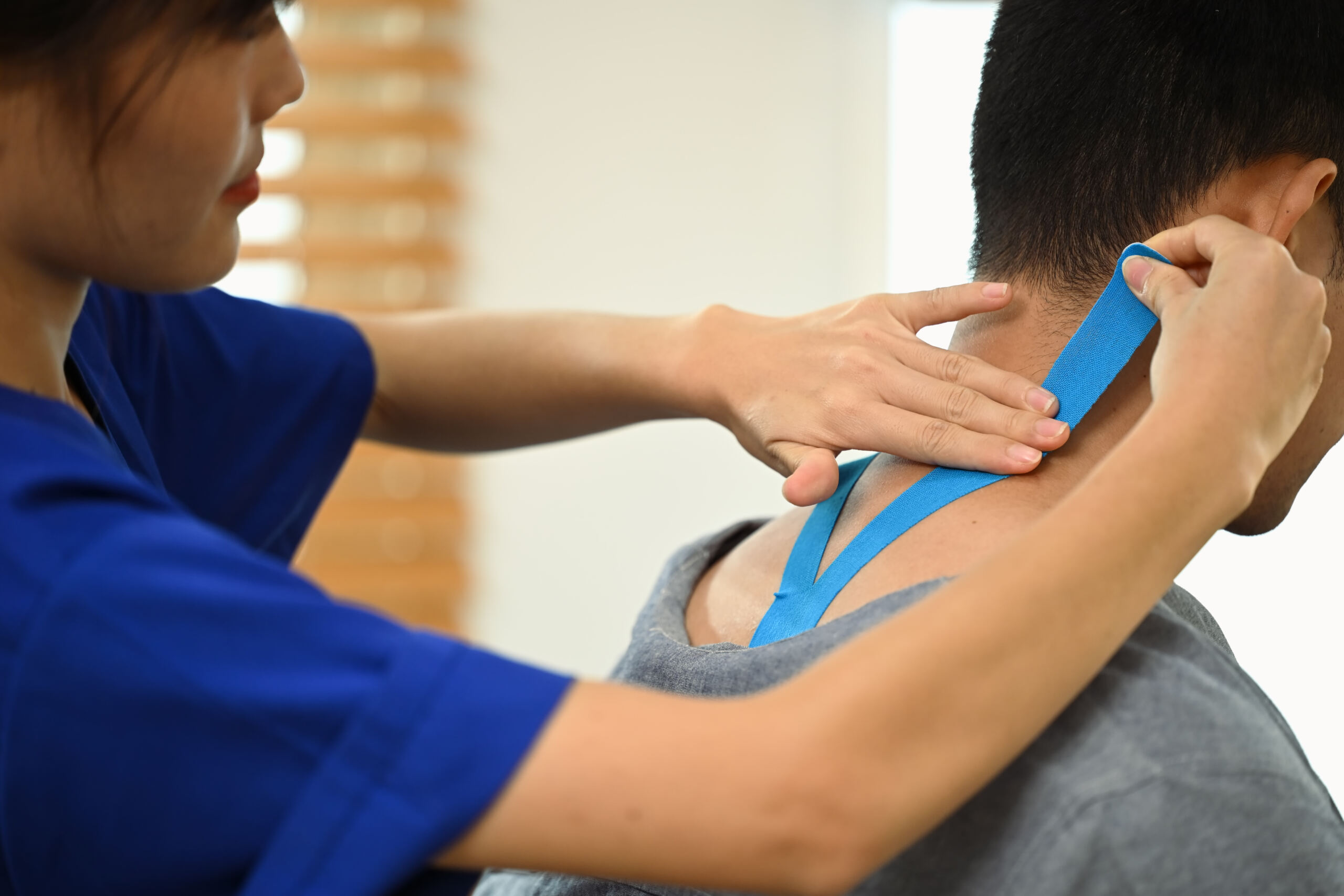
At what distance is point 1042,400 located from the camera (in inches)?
31.7

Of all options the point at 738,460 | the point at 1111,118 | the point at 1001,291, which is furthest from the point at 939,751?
the point at 738,460

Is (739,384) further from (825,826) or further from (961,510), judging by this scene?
(825,826)

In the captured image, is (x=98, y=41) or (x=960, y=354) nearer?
(x=98, y=41)

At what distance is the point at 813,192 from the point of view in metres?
2.30

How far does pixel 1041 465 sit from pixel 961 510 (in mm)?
68

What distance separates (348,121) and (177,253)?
1.64 meters

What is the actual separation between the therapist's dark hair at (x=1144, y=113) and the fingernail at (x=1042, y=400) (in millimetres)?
103

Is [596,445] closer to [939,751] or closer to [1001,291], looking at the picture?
[1001,291]

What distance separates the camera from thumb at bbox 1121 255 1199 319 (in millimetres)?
719

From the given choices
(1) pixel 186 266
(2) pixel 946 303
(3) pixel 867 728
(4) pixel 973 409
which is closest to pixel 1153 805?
(3) pixel 867 728

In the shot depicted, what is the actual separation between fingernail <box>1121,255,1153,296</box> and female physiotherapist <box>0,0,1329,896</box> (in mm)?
32

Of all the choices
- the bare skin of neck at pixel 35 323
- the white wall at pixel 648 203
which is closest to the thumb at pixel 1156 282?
the bare skin of neck at pixel 35 323

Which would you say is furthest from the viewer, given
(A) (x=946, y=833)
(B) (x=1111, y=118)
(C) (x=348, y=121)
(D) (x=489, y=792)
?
(C) (x=348, y=121)

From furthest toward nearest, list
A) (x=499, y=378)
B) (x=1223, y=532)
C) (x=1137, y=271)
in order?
(x=1223, y=532)
(x=499, y=378)
(x=1137, y=271)
